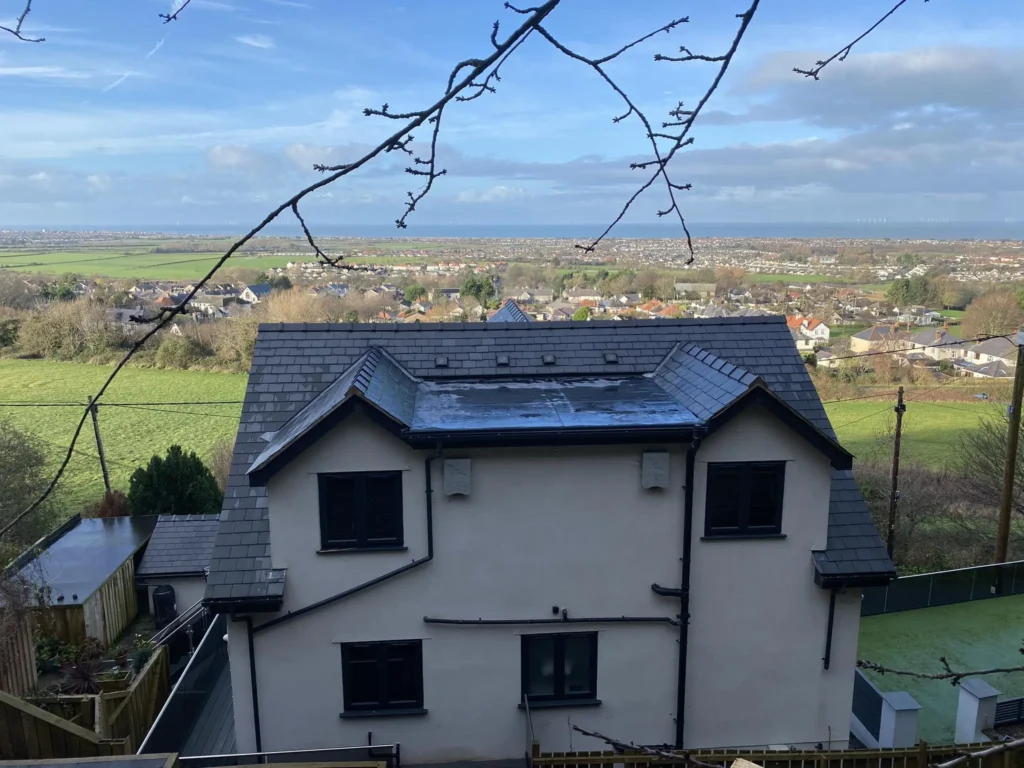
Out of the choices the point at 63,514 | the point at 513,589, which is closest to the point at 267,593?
the point at 513,589

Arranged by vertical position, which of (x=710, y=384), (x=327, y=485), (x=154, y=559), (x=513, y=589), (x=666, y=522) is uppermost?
(x=710, y=384)

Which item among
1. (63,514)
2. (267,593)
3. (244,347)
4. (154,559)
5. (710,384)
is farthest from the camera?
(244,347)

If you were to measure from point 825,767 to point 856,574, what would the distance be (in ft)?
9.48

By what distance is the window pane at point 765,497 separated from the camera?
360 inches

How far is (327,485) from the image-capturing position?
878 centimetres

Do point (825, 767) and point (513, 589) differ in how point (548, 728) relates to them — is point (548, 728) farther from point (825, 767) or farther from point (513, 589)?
point (825, 767)

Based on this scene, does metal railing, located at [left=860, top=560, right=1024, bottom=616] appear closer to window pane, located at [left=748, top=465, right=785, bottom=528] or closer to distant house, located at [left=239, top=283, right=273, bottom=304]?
window pane, located at [left=748, top=465, right=785, bottom=528]

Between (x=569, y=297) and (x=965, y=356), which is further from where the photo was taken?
(x=569, y=297)

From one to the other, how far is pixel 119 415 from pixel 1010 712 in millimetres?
39653

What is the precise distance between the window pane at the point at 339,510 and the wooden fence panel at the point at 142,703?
13.4ft

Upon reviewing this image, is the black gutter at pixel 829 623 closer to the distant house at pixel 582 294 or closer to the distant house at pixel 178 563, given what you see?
the distant house at pixel 178 563

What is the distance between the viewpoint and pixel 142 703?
1085 centimetres

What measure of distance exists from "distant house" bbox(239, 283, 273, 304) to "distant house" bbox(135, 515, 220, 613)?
3232 centimetres

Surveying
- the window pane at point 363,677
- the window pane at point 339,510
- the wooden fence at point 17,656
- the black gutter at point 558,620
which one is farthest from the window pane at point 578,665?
the wooden fence at point 17,656
